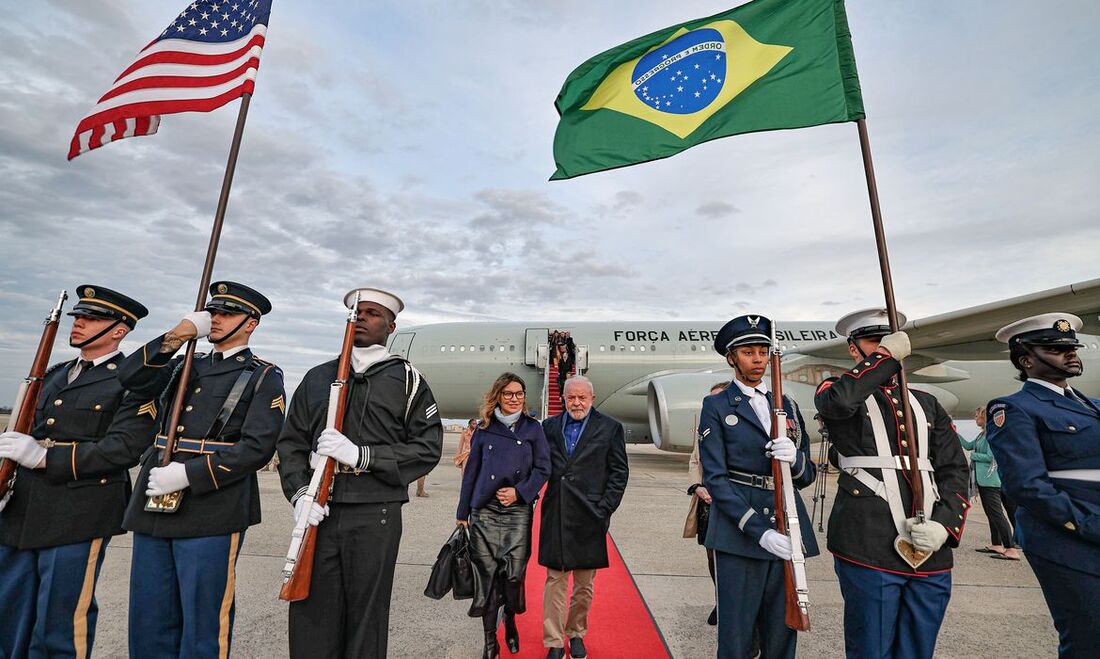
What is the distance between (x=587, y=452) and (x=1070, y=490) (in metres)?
2.46

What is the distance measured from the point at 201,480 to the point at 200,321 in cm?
80

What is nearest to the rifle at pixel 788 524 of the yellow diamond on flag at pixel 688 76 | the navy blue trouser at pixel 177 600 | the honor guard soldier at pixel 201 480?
the yellow diamond on flag at pixel 688 76

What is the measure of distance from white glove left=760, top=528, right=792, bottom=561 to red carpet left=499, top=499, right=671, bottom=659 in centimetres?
144

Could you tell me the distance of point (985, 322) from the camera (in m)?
7.81

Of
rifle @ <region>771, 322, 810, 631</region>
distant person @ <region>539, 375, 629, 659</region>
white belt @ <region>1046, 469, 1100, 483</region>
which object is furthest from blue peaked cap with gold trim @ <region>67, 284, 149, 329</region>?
white belt @ <region>1046, 469, 1100, 483</region>

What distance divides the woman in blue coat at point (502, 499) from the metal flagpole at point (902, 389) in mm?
2006

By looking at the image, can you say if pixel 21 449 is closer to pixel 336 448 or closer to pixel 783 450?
pixel 336 448

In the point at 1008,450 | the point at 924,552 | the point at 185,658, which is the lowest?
the point at 185,658

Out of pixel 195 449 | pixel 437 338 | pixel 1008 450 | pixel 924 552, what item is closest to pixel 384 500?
pixel 195 449

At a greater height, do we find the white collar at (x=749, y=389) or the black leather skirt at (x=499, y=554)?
the white collar at (x=749, y=389)

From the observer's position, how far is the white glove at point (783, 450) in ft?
8.22

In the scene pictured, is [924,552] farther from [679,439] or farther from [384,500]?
[679,439]

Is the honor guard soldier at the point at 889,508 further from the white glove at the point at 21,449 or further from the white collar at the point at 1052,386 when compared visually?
the white glove at the point at 21,449

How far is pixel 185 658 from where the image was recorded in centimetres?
257
